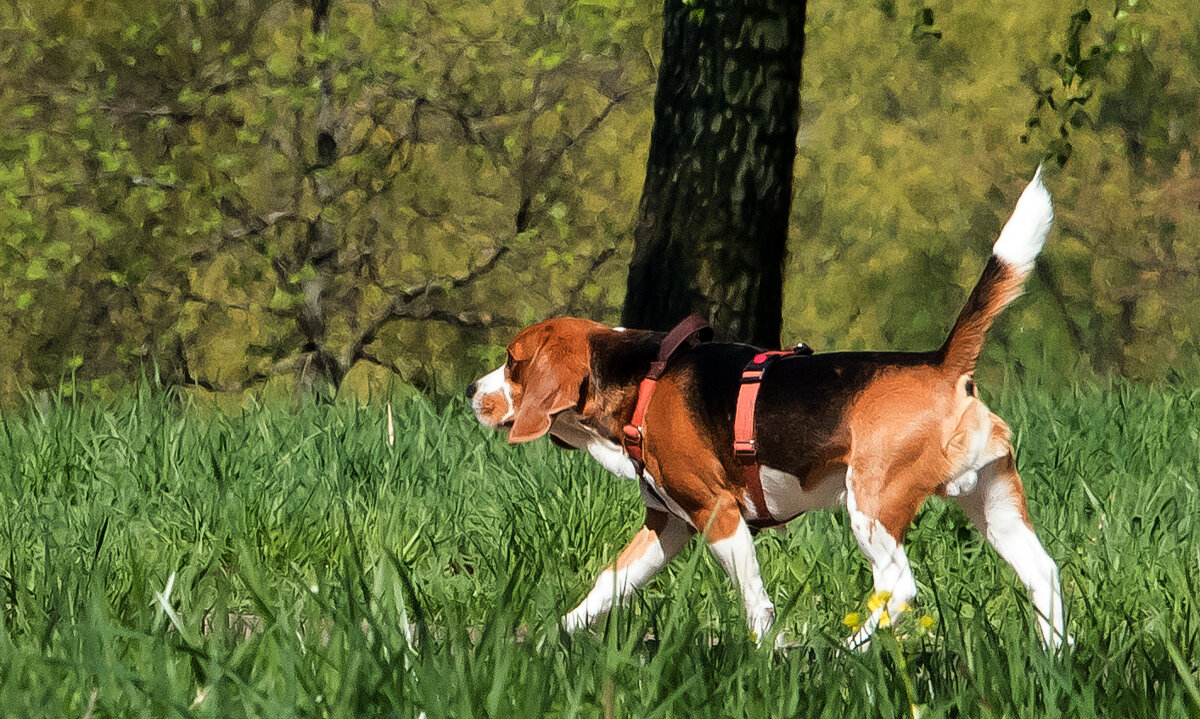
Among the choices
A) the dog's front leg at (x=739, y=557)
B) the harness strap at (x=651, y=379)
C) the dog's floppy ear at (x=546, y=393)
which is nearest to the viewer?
the dog's front leg at (x=739, y=557)

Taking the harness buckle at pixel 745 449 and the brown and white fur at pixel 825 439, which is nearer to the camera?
the brown and white fur at pixel 825 439

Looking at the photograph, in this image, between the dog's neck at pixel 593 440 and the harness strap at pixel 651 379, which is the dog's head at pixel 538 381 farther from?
the harness strap at pixel 651 379

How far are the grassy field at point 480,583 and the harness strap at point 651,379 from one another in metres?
0.39

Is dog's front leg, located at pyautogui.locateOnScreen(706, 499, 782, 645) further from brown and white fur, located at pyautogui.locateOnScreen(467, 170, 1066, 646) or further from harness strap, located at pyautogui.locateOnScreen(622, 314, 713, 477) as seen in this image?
harness strap, located at pyautogui.locateOnScreen(622, 314, 713, 477)

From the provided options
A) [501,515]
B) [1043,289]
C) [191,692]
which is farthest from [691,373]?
[1043,289]

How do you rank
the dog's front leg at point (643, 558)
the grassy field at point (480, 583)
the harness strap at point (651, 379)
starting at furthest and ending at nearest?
the harness strap at point (651, 379)
the dog's front leg at point (643, 558)
the grassy field at point (480, 583)

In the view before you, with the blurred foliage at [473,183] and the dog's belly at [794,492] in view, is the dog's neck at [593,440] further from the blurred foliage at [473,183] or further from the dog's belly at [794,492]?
the blurred foliage at [473,183]

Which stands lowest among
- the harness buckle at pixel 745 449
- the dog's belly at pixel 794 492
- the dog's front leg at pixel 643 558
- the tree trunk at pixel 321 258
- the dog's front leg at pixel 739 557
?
the tree trunk at pixel 321 258

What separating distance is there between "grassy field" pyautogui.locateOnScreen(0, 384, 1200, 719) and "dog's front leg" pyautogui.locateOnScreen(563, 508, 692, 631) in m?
0.10

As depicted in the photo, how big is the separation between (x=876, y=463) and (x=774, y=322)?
9.63ft

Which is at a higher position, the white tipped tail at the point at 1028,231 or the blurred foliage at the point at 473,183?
the white tipped tail at the point at 1028,231

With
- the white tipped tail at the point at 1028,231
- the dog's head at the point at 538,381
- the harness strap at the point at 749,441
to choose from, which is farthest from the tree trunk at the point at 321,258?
the white tipped tail at the point at 1028,231

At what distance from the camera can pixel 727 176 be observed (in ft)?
21.5

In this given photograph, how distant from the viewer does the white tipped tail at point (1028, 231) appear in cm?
393
